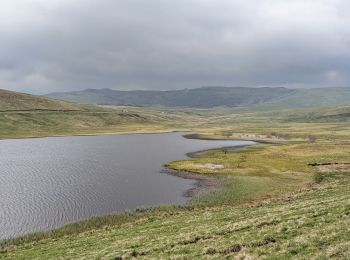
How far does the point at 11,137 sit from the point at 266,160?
12919cm

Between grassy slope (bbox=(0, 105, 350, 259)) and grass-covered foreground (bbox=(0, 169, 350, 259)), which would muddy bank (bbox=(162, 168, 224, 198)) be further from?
grass-covered foreground (bbox=(0, 169, 350, 259))

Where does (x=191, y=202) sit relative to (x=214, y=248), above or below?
below

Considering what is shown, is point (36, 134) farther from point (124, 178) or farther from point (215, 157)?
point (124, 178)

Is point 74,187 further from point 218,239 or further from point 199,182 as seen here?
point 218,239

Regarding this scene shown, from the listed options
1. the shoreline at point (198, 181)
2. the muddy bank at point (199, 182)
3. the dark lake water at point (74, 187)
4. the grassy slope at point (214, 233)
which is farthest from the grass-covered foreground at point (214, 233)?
the dark lake water at point (74, 187)

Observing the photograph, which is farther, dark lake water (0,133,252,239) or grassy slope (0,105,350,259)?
dark lake water (0,133,252,239)

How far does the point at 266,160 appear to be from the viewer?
99.4 m

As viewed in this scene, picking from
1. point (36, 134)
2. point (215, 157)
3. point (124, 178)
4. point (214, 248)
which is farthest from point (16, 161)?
point (36, 134)

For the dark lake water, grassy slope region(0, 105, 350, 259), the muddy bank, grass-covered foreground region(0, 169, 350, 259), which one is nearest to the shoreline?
the muddy bank

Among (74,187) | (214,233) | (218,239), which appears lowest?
(74,187)

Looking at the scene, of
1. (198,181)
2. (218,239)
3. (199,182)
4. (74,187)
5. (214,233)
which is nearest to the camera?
(218,239)

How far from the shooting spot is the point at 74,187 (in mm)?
68125

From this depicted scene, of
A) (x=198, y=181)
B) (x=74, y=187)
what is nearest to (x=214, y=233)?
(x=74, y=187)

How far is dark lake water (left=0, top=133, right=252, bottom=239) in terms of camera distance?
49888 mm
